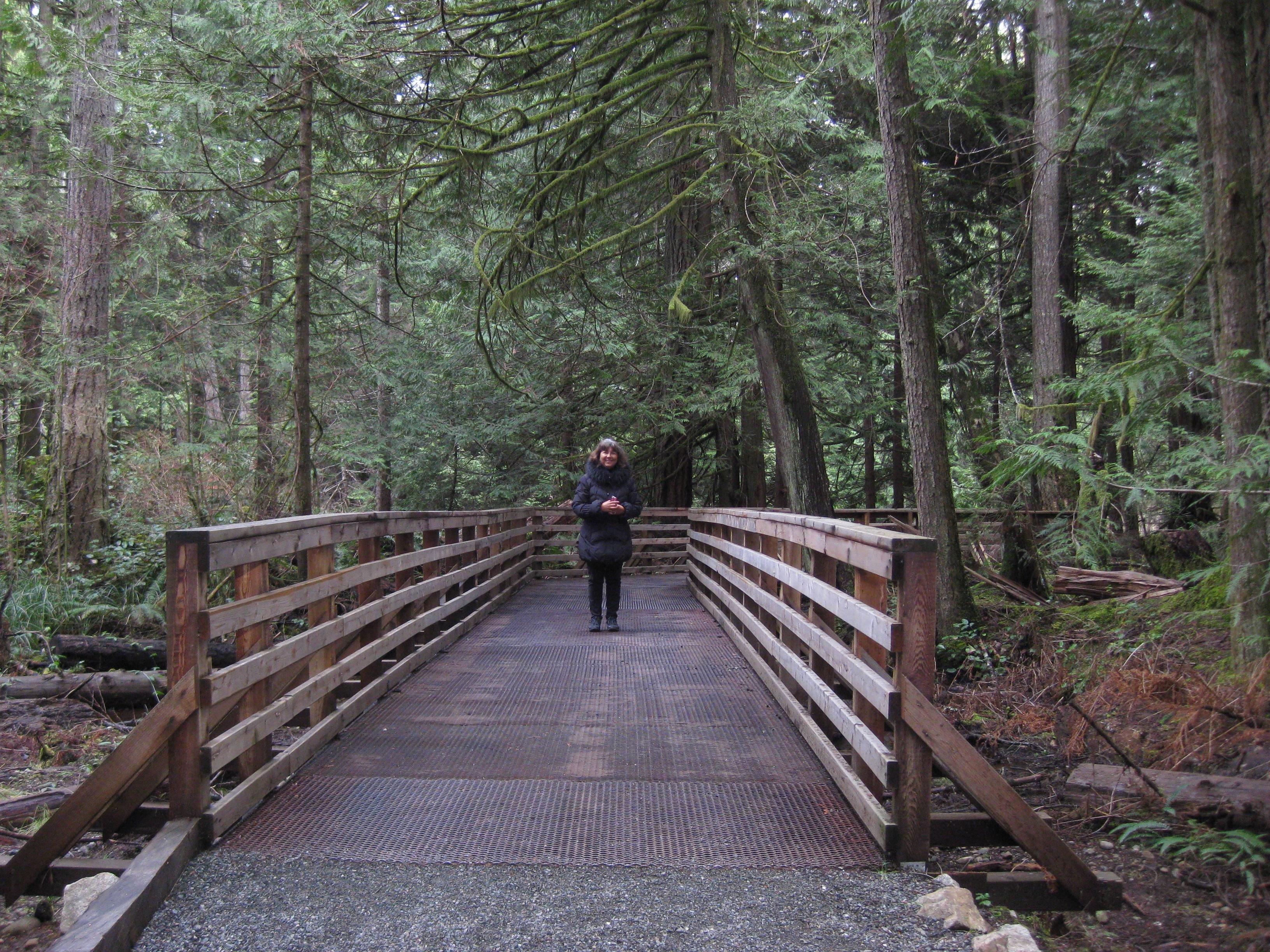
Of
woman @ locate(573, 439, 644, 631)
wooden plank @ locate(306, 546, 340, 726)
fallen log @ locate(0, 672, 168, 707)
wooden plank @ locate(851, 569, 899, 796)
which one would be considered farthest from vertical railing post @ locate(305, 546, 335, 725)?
woman @ locate(573, 439, 644, 631)

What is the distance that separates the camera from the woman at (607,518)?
27.9ft

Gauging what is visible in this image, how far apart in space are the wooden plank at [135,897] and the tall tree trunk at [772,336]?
24.3ft

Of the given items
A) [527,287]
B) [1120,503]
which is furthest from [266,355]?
[1120,503]

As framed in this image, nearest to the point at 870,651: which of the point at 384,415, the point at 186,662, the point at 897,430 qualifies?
the point at 186,662

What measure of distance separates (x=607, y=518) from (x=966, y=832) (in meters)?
5.45

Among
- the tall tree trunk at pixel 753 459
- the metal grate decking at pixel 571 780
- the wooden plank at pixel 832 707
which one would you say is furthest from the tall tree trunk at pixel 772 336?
the tall tree trunk at pixel 753 459

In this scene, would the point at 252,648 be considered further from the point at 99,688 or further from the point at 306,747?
the point at 99,688

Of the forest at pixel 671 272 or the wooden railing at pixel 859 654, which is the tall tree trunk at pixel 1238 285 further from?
the wooden railing at pixel 859 654

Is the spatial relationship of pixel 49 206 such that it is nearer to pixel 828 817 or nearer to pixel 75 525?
pixel 75 525

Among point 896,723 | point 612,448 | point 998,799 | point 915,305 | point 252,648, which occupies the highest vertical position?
point 915,305

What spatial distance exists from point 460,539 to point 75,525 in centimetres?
505

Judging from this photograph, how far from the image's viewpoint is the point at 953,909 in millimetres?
2891

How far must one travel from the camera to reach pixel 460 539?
28.5ft

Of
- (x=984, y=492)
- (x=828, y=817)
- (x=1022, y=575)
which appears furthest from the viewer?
(x=1022, y=575)
